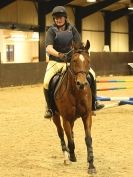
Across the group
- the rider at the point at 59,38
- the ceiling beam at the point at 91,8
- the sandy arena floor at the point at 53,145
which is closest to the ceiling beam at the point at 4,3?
the ceiling beam at the point at 91,8

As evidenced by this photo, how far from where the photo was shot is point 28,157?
257 inches

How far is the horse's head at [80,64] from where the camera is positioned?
5.30 meters

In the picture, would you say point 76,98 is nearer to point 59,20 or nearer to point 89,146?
point 89,146

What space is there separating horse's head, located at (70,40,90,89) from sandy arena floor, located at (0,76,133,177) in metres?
1.11

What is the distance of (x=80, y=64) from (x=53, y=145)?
230 cm

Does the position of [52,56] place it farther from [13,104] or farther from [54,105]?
[13,104]

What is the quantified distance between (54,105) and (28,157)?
0.83 meters

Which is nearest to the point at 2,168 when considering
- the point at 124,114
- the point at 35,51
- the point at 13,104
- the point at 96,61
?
the point at 124,114

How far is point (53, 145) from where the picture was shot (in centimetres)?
738

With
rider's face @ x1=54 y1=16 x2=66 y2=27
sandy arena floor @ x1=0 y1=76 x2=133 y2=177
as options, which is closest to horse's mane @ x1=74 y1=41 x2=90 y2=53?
rider's face @ x1=54 y1=16 x2=66 y2=27

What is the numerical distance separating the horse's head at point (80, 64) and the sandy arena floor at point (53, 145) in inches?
43.6

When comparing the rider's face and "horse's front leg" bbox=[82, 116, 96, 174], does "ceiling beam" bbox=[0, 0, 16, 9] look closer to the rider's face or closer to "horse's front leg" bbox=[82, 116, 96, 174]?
the rider's face

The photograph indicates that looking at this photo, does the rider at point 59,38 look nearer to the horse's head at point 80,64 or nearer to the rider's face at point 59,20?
the rider's face at point 59,20

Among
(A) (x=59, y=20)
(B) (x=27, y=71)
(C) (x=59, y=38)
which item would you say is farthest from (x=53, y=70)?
(B) (x=27, y=71)
